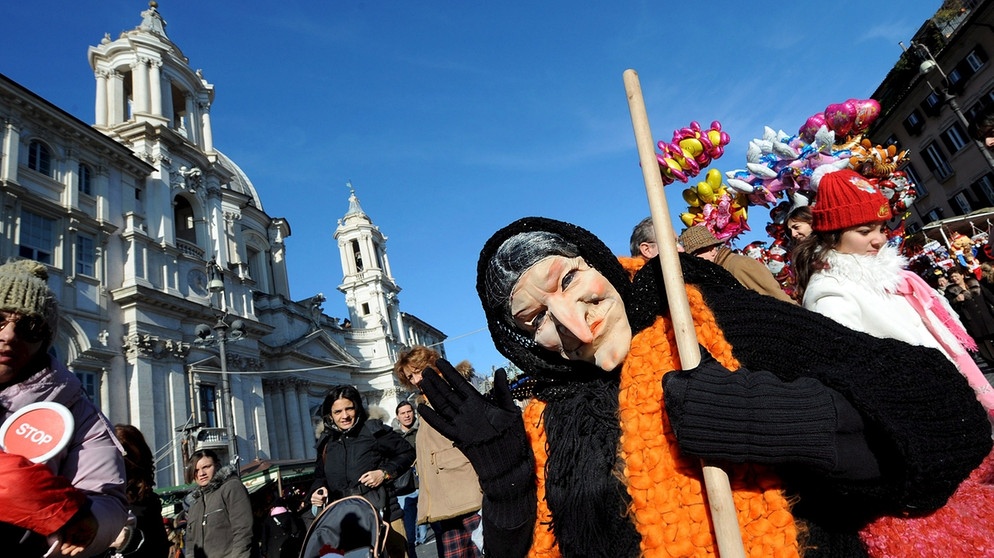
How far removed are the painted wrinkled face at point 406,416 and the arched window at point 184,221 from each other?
68.6 feet

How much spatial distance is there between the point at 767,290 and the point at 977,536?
1.76 m

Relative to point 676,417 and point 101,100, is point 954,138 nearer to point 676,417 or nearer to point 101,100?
point 676,417

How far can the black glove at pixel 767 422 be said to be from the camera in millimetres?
1001

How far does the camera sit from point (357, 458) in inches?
186

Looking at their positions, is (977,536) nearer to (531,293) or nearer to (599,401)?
(599,401)

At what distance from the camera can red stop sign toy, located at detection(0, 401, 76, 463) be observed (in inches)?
65.0

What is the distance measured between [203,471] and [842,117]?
21.4 ft

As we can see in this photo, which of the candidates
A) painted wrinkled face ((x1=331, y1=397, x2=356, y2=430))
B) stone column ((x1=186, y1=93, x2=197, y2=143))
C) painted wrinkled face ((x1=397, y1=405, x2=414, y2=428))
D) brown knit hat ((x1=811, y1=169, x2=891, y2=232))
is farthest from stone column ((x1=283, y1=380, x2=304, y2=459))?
brown knit hat ((x1=811, y1=169, x2=891, y2=232))

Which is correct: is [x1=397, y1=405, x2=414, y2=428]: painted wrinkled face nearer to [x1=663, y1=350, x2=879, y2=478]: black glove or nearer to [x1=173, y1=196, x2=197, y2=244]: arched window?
[x1=663, y1=350, x2=879, y2=478]: black glove

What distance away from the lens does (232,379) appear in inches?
866

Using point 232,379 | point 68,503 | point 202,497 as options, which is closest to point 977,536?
point 68,503

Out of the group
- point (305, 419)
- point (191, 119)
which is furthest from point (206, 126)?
point (305, 419)

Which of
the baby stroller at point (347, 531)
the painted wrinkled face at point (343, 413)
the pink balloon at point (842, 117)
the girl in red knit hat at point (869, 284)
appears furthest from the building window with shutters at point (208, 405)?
the girl in red knit hat at point (869, 284)

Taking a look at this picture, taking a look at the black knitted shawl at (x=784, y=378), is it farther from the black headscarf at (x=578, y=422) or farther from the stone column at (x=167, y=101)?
the stone column at (x=167, y=101)
